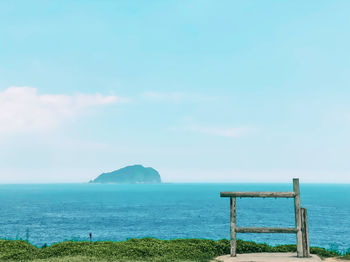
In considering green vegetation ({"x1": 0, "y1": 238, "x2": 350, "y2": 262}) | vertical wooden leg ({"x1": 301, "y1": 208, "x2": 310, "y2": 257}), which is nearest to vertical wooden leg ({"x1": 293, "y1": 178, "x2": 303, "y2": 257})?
vertical wooden leg ({"x1": 301, "y1": 208, "x2": 310, "y2": 257})

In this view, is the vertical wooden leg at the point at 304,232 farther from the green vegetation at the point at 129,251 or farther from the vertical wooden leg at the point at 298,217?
the green vegetation at the point at 129,251

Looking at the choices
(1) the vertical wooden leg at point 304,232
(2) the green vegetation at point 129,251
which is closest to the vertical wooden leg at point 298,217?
(1) the vertical wooden leg at point 304,232

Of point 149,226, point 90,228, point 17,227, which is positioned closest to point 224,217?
point 149,226

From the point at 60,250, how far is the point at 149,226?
70.6 m

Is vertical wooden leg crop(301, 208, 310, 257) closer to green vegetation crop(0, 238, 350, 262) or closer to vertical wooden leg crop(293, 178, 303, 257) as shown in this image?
vertical wooden leg crop(293, 178, 303, 257)

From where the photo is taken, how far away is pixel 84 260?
17.1m

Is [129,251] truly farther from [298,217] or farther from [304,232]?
[304,232]

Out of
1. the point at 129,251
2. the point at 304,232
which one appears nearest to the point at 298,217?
the point at 304,232

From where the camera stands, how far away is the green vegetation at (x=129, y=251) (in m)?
18.4

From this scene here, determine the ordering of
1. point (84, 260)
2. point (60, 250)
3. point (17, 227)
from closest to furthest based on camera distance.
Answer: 1. point (84, 260)
2. point (60, 250)
3. point (17, 227)

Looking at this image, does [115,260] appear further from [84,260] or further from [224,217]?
[224,217]

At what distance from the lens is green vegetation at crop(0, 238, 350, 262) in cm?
1841

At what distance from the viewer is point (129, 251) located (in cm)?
1938

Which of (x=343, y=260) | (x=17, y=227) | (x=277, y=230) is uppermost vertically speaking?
(x=277, y=230)
